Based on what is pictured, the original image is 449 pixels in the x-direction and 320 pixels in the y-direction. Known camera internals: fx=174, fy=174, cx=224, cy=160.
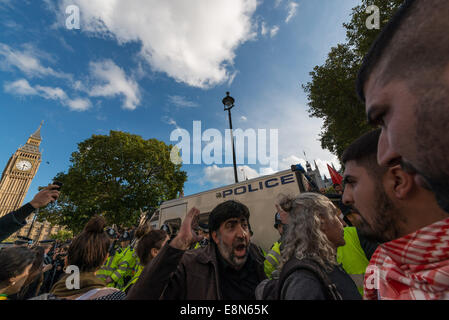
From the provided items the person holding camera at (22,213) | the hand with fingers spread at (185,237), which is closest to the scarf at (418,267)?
the hand with fingers spread at (185,237)

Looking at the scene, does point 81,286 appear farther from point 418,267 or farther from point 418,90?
point 418,90

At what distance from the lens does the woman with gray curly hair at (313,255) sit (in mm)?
1219

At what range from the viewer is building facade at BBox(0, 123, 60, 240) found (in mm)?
71188

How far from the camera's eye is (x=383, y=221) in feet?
3.90

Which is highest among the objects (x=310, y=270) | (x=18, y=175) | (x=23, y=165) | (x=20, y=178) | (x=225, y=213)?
(x=23, y=165)

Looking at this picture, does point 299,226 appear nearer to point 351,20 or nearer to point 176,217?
point 176,217

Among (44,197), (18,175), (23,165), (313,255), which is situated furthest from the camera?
(23,165)

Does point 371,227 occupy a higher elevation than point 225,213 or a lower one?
lower

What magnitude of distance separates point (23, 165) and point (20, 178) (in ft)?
18.8

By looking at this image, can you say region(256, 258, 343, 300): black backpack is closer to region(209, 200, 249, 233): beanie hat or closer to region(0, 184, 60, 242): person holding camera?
region(209, 200, 249, 233): beanie hat

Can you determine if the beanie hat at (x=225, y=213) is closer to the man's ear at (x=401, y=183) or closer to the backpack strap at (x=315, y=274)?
the backpack strap at (x=315, y=274)

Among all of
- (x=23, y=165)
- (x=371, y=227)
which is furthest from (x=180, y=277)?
(x=23, y=165)

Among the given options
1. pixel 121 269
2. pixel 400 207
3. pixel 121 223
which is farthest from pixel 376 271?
pixel 121 223

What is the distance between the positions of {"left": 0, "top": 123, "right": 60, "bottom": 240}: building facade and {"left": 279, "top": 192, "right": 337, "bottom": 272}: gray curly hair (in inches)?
4174
